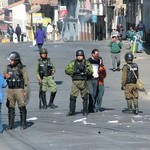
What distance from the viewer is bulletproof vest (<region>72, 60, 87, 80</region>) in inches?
667

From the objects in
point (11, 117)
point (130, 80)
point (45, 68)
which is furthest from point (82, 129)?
point (45, 68)

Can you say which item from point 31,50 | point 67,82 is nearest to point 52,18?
point 31,50

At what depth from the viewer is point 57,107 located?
19.8 m

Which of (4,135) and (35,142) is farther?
(4,135)

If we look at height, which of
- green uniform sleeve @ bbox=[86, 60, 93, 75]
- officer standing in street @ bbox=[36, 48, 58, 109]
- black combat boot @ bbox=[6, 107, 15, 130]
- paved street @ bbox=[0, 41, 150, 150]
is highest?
green uniform sleeve @ bbox=[86, 60, 93, 75]

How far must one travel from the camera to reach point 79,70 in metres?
17.0

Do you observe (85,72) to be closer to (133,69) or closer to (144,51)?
(133,69)

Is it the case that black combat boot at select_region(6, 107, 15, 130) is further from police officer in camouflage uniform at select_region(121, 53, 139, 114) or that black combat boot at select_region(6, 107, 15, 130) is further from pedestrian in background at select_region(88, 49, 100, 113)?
police officer in camouflage uniform at select_region(121, 53, 139, 114)

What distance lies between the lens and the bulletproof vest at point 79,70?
16.9 meters

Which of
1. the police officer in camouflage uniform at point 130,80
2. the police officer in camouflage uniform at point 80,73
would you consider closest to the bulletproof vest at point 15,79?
the police officer in camouflage uniform at point 80,73

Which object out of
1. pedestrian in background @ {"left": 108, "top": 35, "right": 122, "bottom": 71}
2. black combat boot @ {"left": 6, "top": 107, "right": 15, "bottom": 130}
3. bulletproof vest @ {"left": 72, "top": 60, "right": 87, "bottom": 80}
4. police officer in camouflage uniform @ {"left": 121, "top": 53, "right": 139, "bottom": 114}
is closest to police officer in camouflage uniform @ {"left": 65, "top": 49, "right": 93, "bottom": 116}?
bulletproof vest @ {"left": 72, "top": 60, "right": 87, "bottom": 80}

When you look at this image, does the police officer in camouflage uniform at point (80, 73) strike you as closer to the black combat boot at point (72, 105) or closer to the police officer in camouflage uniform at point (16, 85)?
the black combat boot at point (72, 105)

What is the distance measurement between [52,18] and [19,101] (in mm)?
74608

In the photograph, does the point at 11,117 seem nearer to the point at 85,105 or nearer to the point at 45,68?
the point at 85,105
